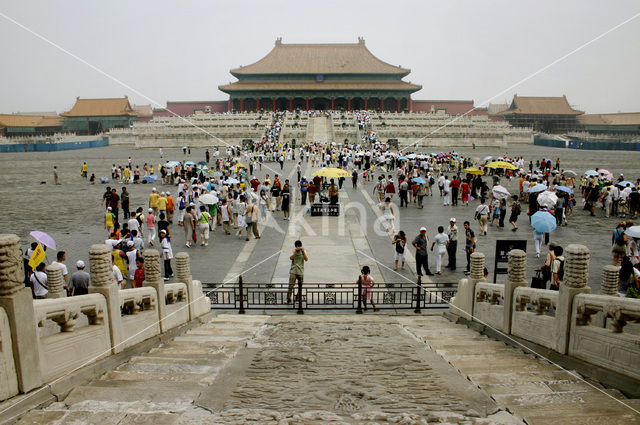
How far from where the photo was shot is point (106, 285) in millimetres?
5844

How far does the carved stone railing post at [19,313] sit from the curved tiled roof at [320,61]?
235ft

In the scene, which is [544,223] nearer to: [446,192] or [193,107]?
[446,192]

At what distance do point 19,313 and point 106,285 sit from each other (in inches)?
59.4

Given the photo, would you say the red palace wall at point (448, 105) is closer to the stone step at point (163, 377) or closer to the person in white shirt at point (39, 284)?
the person in white shirt at point (39, 284)

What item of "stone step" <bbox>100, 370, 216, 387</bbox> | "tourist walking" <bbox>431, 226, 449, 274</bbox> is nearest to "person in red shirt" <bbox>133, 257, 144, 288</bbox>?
"stone step" <bbox>100, 370, 216, 387</bbox>

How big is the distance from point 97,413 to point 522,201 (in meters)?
21.1

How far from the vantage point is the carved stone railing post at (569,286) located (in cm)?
552

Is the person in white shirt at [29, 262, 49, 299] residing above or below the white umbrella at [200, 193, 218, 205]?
below

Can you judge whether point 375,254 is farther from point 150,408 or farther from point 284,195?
point 150,408

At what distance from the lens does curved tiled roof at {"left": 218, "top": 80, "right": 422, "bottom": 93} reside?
7056 cm

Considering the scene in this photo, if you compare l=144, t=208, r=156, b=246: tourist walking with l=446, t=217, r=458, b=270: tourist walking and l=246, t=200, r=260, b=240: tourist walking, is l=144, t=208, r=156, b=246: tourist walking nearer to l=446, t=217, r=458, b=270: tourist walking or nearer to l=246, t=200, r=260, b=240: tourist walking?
l=246, t=200, r=260, b=240: tourist walking

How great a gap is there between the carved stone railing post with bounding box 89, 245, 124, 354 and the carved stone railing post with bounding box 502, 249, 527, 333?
17.6ft

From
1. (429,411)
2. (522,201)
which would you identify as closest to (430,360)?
(429,411)

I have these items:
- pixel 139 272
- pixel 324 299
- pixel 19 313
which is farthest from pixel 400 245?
pixel 19 313
